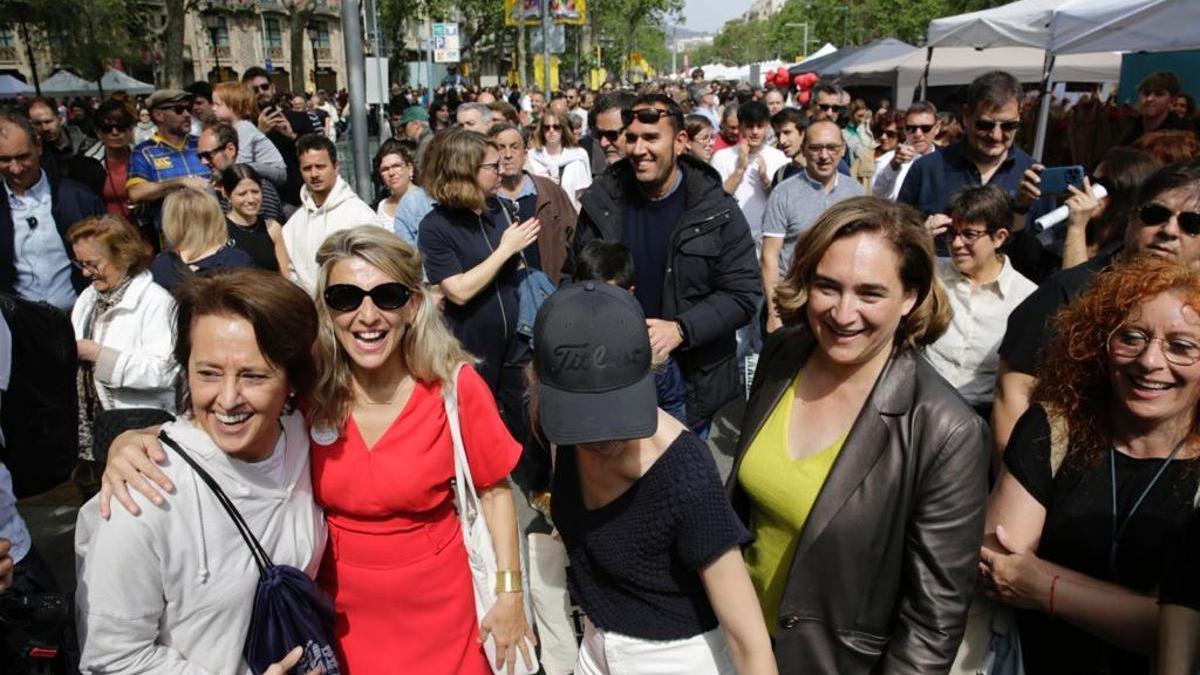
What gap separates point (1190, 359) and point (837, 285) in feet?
2.81

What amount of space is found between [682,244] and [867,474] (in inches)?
64.5

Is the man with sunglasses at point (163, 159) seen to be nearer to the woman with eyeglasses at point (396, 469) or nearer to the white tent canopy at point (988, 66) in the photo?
the woman with eyeglasses at point (396, 469)

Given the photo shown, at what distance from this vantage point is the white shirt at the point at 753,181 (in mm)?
6105

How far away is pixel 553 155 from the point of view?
8727 mm

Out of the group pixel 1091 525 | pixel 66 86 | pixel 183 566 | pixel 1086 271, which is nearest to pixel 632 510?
pixel 183 566

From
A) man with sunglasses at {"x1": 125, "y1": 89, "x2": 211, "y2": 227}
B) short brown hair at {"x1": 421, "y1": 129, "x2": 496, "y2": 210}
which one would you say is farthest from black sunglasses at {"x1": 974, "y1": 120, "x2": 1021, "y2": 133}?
man with sunglasses at {"x1": 125, "y1": 89, "x2": 211, "y2": 227}

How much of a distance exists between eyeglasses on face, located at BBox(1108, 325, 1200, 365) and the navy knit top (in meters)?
1.10

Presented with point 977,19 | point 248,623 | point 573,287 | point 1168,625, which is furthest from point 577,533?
point 977,19

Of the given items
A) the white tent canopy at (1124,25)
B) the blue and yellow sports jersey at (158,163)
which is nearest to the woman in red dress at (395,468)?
the blue and yellow sports jersey at (158,163)

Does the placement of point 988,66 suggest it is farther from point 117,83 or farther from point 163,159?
point 117,83

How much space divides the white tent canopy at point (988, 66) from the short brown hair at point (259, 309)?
16.3m

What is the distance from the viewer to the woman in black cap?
162 centimetres

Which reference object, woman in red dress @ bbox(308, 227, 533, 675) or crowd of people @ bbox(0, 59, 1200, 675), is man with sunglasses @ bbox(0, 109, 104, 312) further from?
woman in red dress @ bbox(308, 227, 533, 675)

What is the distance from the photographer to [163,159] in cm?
610
